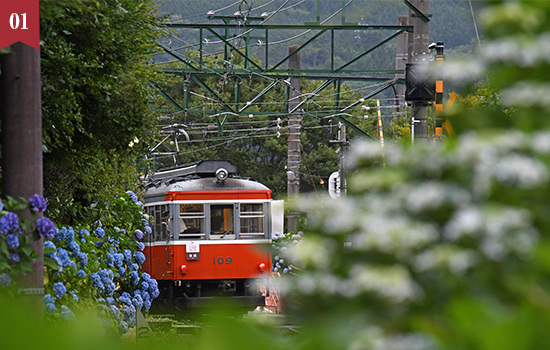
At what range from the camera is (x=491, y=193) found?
1686 millimetres

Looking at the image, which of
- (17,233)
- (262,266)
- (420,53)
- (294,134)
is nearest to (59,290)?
(17,233)

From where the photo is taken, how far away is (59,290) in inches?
248

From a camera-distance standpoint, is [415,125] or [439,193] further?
[415,125]

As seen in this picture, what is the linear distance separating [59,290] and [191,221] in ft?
40.1

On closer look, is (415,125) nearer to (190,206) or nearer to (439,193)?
(190,206)

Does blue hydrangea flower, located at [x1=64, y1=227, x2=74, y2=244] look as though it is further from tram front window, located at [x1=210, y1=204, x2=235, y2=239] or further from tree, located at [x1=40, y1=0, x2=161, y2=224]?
tram front window, located at [x1=210, y1=204, x2=235, y2=239]

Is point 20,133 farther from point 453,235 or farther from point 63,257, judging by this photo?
point 453,235

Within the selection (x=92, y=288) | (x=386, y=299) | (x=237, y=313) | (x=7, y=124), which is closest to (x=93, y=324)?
(x=237, y=313)

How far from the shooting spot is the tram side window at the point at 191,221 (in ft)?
60.3

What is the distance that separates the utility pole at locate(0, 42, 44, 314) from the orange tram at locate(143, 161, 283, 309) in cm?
1267

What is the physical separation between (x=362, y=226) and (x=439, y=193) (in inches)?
5.9

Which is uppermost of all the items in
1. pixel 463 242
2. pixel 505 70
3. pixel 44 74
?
pixel 44 74

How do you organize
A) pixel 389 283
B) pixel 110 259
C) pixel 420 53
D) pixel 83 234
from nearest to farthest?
pixel 389 283 → pixel 83 234 → pixel 110 259 → pixel 420 53

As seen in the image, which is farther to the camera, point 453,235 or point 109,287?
point 109,287
